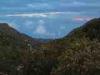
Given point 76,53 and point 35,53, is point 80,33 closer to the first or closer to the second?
point 35,53

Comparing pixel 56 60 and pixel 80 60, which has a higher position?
pixel 80 60

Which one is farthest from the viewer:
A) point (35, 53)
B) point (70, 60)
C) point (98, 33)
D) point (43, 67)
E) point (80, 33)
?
point (80, 33)

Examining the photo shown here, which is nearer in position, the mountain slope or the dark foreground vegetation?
the mountain slope

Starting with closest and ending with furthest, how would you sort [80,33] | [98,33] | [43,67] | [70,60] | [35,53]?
[70,60], [43,67], [35,53], [98,33], [80,33]

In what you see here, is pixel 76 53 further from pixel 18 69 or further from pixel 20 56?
pixel 20 56

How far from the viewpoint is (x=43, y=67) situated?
62.8 feet

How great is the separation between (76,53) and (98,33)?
750cm

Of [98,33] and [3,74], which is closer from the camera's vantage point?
[3,74]

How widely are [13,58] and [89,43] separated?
3972 millimetres

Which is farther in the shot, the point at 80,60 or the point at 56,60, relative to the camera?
the point at 56,60

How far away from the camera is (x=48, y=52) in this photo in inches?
826

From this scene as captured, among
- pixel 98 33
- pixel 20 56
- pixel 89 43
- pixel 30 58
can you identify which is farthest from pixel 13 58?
pixel 98 33

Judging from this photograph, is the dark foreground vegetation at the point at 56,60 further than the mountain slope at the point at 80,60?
Yes

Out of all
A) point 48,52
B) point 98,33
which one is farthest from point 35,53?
point 98,33
